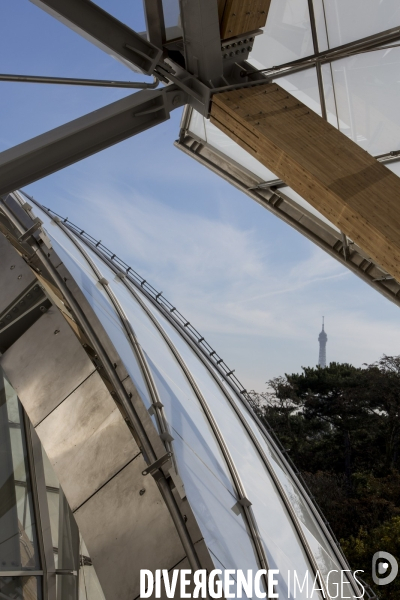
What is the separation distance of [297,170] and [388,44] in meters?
5.78

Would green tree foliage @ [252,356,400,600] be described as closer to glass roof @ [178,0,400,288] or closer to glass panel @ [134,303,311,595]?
glass panel @ [134,303,311,595]

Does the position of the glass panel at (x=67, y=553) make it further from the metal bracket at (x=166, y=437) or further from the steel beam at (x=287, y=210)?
the steel beam at (x=287, y=210)

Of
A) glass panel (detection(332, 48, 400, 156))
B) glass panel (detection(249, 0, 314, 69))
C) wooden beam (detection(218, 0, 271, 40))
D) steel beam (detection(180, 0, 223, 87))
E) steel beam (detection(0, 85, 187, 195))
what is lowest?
steel beam (detection(0, 85, 187, 195))

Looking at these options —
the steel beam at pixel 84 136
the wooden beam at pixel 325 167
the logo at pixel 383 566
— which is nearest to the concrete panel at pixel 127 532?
the steel beam at pixel 84 136

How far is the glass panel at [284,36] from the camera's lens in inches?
397

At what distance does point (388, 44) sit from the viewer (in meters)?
9.92

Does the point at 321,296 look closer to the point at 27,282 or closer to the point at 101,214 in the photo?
the point at 101,214

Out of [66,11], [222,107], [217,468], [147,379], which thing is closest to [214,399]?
[217,468]

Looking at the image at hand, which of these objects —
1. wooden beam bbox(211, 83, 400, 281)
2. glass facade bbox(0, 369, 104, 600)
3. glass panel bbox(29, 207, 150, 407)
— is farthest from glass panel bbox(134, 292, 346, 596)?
wooden beam bbox(211, 83, 400, 281)

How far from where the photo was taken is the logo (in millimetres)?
37812

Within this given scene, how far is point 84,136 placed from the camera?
6191mm

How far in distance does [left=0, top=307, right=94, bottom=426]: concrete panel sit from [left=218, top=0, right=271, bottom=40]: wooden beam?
4.81m

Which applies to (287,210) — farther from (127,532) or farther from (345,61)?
(127,532)

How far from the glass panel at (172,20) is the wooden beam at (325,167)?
91 cm
